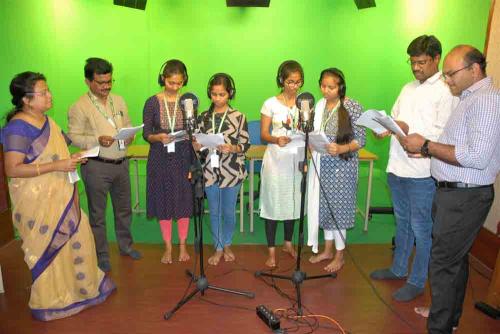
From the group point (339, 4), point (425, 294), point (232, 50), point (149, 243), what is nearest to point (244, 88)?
point (232, 50)

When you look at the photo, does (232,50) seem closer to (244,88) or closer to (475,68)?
(244,88)

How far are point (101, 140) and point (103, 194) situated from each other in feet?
1.53

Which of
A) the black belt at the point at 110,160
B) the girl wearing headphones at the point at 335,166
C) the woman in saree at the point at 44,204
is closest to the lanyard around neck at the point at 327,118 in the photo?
the girl wearing headphones at the point at 335,166

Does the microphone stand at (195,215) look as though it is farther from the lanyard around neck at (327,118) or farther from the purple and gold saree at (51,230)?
the lanyard around neck at (327,118)

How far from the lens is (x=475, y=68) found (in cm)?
203

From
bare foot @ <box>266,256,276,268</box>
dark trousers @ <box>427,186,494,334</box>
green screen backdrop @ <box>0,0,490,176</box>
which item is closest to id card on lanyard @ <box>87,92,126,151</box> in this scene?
bare foot @ <box>266,256,276,268</box>

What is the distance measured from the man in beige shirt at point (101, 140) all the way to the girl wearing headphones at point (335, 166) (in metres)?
1.53

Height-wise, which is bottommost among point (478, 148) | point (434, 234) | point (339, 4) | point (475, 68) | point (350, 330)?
point (350, 330)

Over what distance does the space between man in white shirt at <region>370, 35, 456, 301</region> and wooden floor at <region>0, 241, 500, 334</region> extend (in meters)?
0.31

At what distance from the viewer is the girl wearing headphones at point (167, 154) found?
311cm

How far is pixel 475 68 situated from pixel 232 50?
4.45 m

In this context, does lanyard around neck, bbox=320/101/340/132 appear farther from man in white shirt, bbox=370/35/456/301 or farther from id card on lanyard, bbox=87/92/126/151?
id card on lanyard, bbox=87/92/126/151

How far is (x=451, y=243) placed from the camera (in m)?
2.18

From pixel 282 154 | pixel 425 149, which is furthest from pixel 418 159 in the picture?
pixel 282 154
